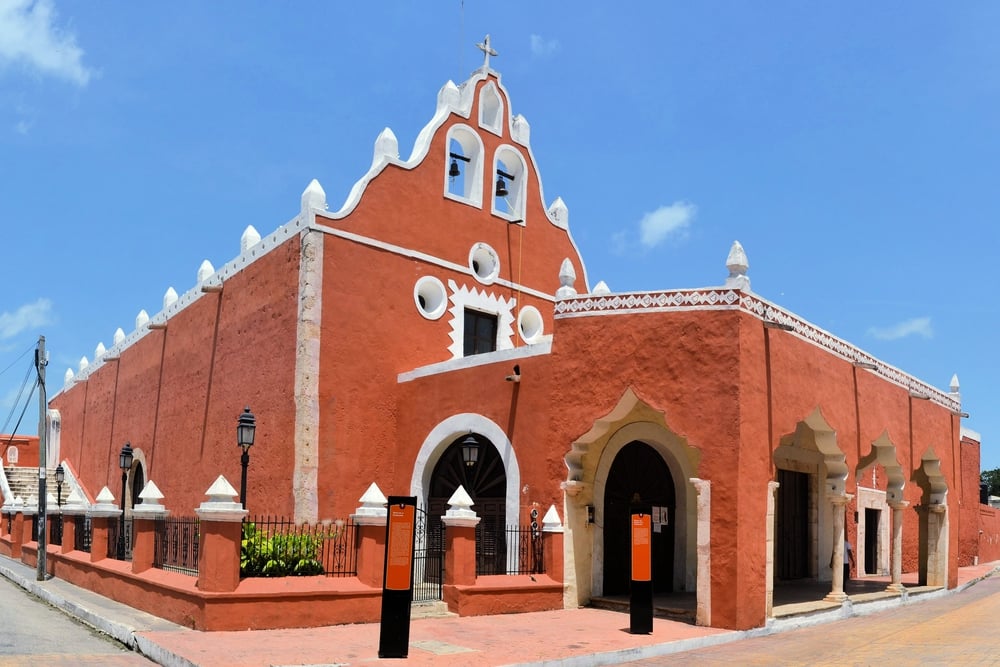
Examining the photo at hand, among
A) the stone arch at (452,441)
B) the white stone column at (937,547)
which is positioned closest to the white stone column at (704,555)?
the stone arch at (452,441)

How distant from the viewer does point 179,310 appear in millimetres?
20812

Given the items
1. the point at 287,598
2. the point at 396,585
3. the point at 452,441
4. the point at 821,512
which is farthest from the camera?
the point at 821,512

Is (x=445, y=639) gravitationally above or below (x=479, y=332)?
below

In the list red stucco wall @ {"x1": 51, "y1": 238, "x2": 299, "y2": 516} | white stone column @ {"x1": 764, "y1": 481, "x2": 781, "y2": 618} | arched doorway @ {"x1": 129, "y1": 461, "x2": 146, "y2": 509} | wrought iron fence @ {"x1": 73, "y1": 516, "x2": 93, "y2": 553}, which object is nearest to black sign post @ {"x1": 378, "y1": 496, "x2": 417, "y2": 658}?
white stone column @ {"x1": 764, "y1": 481, "x2": 781, "y2": 618}

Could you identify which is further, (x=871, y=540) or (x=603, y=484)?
(x=871, y=540)

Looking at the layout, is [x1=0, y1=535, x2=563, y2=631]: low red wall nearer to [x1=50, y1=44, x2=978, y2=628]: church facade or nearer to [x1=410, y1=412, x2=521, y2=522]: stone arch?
[x1=50, y1=44, x2=978, y2=628]: church facade

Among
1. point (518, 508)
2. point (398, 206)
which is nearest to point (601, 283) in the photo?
point (398, 206)

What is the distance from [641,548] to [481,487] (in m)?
4.63

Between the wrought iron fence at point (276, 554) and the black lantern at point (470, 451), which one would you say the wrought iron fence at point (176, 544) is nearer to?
the wrought iron fence at point (276, 554)

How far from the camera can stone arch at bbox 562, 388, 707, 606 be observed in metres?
13.2

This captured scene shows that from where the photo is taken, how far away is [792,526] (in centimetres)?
1878

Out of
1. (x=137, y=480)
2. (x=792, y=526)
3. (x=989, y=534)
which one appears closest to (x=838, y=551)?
(x=792, y=526)

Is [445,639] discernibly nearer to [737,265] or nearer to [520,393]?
[520,393]

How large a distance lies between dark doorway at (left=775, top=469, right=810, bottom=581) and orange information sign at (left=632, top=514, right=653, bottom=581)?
787 cm
